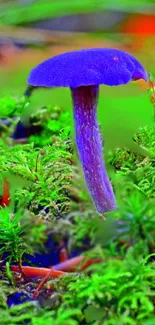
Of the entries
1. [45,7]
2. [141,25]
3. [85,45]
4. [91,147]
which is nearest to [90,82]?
[91,147]

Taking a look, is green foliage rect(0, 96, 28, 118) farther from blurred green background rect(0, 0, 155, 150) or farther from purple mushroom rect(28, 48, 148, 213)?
purple mushroom rect(28, 48, 148, 213)

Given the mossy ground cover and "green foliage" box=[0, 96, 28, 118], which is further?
"green foliage" box=[0, 96, 28, 118]

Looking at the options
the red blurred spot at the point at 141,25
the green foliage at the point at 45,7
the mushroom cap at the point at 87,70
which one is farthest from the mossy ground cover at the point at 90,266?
the red blurred spot at the point at 141,25

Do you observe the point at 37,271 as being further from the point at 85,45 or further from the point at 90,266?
the point at 85,45

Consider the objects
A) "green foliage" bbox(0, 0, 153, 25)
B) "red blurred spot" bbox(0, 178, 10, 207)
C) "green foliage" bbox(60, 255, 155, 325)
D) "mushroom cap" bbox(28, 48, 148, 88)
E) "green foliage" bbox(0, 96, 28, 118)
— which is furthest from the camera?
"green foliage" bbox(0, 0, 153, 25)

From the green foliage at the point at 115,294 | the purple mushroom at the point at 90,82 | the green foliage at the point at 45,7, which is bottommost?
the green foliage at the point at 115,294

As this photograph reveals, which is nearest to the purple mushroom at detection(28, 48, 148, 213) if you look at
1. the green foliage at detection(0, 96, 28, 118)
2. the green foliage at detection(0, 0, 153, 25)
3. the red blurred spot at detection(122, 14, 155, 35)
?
the green foliage at detection(0, 96, 28, 118)

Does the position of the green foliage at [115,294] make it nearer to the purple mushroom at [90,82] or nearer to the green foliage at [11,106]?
the purple mushroom at [90,82]

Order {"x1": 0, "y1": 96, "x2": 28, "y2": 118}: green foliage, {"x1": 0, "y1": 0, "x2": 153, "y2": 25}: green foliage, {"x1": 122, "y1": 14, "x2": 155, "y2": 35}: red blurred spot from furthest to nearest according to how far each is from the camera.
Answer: {"x1": 122, "y1": 14, "x2": 155, "y2": 35}: red blurred spot, {"x1": 0, "y1": 0, "x2": 153, "y2": 25}: green foliage, {"x1": 0, "y1": 96, "x2": 28, "y2": 118}: green foliage

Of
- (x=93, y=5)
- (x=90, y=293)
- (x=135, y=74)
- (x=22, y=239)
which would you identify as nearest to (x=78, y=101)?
(x=135, y=74)
